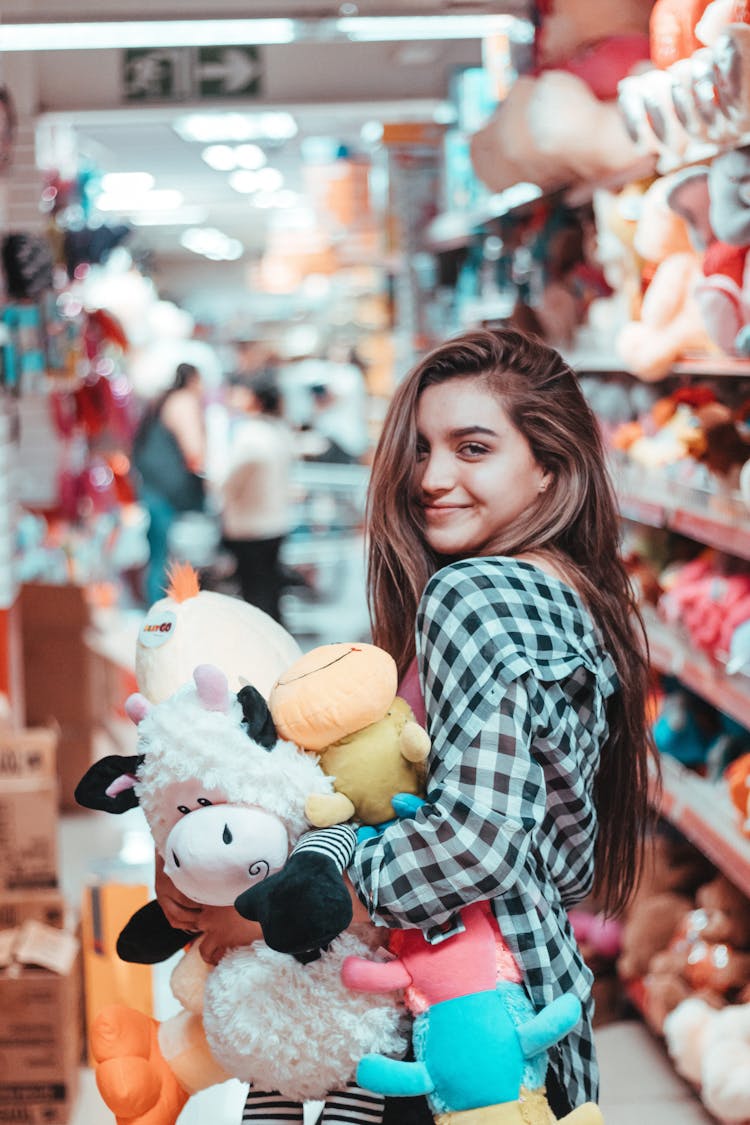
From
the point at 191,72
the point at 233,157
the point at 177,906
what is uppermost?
the point at 191,72

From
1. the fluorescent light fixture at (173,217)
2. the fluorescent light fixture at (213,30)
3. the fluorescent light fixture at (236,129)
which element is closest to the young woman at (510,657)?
the fluorescent light fixture at (213,30)

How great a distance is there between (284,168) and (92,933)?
8478 mm

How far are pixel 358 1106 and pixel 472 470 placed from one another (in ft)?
2.53

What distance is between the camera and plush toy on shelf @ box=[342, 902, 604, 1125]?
147 cm

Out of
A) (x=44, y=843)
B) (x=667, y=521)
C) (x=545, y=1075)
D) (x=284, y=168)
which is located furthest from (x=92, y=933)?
(x=284, y=168)

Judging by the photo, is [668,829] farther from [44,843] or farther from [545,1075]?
[545,1075]

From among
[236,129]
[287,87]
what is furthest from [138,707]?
[236,129]

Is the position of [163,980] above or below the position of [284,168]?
below

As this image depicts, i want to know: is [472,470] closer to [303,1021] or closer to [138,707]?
[138,707]

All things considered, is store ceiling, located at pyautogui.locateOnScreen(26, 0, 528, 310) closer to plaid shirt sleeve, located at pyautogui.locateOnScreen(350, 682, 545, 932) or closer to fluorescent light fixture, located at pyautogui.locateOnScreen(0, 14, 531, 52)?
fluorescent light fixture, located at pyautogui.locateOnScreen(0, 14, 531, 52)

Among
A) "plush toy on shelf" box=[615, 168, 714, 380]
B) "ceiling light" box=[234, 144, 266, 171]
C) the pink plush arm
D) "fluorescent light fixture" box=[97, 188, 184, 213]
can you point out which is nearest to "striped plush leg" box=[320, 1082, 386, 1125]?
the pink plush arm

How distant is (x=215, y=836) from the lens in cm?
149

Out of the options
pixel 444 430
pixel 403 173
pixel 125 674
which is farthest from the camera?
pixel 403 173

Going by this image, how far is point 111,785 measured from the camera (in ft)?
5.33
